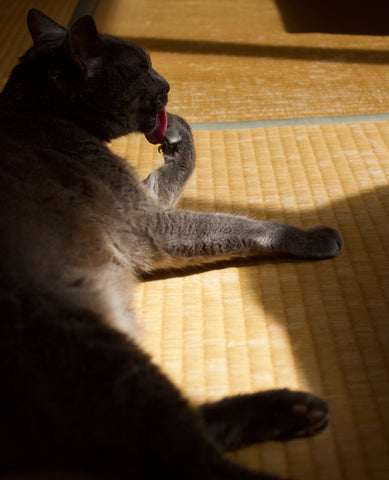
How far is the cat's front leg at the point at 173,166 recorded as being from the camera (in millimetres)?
1442

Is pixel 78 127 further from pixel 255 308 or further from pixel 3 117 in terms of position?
pixel 255 308

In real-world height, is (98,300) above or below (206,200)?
above

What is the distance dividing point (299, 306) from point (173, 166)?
617 mm

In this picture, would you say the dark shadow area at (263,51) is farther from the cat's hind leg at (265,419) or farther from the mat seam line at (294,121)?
the cat's hind leg at (265,419)

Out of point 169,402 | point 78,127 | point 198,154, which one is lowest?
point 198,154

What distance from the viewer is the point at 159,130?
1.45 m

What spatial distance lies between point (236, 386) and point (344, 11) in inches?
98.6

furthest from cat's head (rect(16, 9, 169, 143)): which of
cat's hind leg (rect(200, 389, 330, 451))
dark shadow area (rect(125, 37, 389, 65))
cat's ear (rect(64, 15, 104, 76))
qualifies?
dark shadow area (rect(125, 37, 389, 65))

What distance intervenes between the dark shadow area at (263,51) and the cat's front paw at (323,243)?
4.25ft

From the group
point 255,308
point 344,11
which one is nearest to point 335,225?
point 255,308

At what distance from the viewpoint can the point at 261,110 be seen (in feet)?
6.22

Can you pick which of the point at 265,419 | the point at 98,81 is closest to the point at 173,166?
the point at 98,81

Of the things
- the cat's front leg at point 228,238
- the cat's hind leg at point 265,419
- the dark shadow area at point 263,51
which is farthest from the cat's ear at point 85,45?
the dark shadow area at point 263,51

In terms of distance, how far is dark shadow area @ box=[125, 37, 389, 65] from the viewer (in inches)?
88.1
